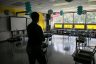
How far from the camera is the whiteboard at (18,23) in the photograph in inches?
342

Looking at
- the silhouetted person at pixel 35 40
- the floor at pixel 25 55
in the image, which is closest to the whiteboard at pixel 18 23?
the floor at pixel 25 55

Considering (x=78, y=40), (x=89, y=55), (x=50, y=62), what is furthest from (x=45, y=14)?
(x=89, y=55)

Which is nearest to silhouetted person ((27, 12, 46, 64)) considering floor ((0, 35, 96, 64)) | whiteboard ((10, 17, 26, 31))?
floor ((0, 35, 96, 64))

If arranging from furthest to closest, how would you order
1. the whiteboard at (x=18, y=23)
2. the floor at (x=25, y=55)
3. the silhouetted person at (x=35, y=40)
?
the whiteboard at (x=18, y=23) < the floor at (x=25, y=55) < the silhouetted person at (x=35, y=40)

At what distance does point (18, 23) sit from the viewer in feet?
30.1

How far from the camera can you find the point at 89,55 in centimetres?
258

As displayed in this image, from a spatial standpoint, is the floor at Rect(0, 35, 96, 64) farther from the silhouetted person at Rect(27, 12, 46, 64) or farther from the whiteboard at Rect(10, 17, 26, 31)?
the whiteboard at Rect(10, 17, 26, 31)

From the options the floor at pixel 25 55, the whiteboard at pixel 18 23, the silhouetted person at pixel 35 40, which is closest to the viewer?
the silhouetted person at pixel 35 40

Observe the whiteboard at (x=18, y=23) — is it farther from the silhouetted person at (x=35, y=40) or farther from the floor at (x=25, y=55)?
the silhouetted person at (x=35, y=40)

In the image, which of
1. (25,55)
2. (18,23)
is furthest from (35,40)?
(18,23)

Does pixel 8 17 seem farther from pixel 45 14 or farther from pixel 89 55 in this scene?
pixel 89 55

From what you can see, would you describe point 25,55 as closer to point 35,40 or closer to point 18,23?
point 35,40

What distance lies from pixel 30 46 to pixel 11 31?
23.0 feet

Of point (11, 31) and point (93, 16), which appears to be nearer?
point (11, 31)
